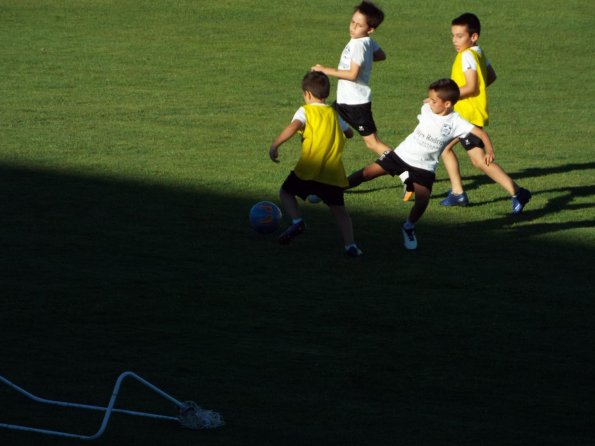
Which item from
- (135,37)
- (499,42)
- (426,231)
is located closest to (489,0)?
(499,42)

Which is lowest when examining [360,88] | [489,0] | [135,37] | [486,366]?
[486,366]

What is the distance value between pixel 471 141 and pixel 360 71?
153cm

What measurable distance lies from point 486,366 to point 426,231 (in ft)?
11.9

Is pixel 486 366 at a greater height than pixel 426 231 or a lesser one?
lesser

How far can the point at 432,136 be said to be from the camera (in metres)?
10.4

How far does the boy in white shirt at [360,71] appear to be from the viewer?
12.2 meters

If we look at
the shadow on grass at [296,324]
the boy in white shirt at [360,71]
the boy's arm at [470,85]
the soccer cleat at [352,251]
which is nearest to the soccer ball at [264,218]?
the shadow on grass at [296,324]

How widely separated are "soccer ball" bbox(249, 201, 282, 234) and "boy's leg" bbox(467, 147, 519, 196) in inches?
85.1

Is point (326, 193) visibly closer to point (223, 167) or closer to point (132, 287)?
point (132, 287)

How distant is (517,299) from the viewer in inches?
348

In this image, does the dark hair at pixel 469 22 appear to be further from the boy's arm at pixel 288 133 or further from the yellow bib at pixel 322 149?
the boy's arm at pixel 288 133

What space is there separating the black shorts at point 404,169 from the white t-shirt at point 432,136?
0.04 meters

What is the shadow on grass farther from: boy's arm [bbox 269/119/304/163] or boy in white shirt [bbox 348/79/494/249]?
boy's arm [bbox 269/119/304/163]

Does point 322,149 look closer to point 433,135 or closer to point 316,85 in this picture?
point 316,85
